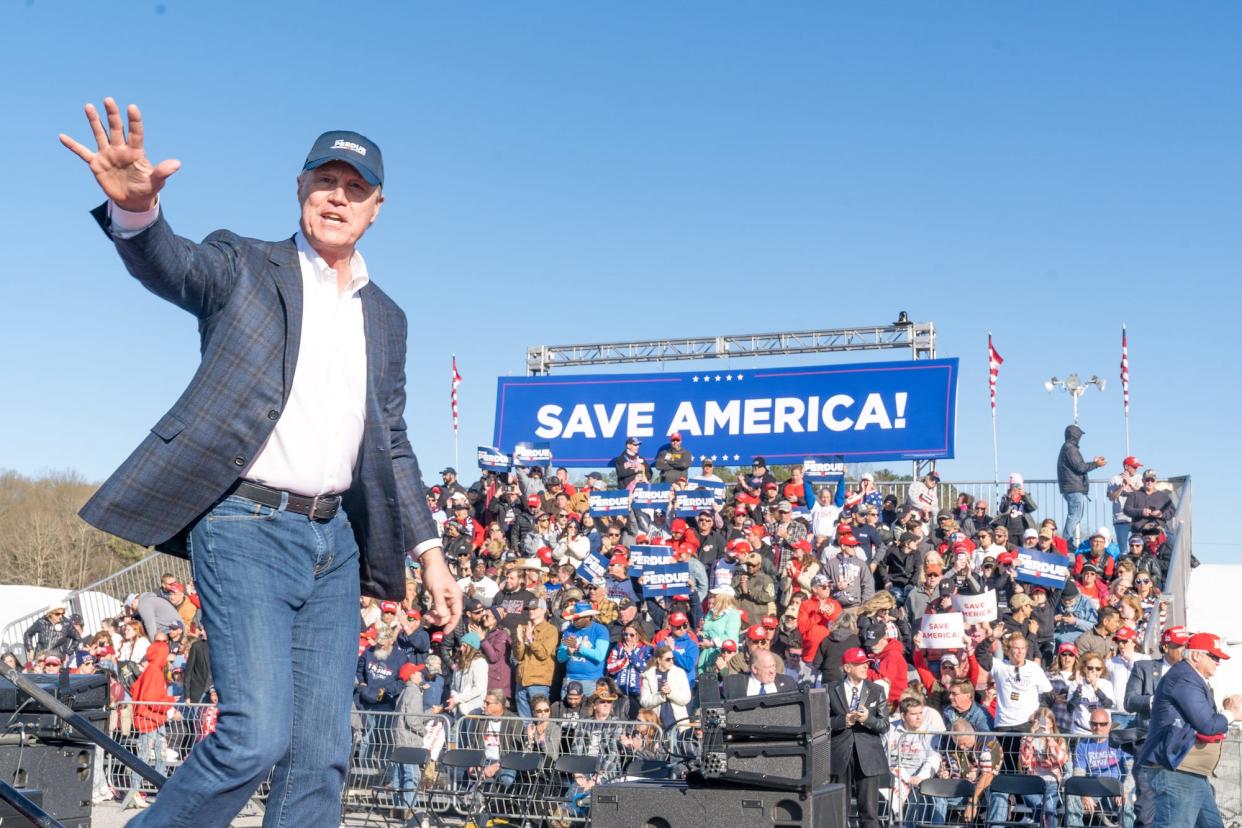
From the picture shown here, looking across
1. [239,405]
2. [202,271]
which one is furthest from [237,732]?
[202,271]

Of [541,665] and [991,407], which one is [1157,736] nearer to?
[541,665]

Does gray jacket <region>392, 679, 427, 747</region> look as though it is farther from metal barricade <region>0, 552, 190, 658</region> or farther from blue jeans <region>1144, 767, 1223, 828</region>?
metal barricade <region>0, 552, 190, 658</region>

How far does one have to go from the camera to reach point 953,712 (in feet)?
37.8

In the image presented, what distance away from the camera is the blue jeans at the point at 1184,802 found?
342 inches

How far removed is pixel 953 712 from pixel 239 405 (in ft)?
31.2

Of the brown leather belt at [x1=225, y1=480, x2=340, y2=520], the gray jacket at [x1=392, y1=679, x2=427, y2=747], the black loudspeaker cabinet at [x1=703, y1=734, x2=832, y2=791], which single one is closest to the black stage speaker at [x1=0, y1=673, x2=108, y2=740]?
the brown leather belt at [x1=225, y1=480, x2=340, y2=520]

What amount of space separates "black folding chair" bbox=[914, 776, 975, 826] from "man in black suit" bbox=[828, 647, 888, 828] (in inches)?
18.4

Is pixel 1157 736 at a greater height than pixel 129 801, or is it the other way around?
pixel 1157 736

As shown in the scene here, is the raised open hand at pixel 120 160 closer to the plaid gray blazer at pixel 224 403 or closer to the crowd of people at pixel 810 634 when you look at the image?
the plaid gray blazer at pixel 224 403

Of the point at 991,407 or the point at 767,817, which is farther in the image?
the point at 991,407

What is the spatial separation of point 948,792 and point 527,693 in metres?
4.85

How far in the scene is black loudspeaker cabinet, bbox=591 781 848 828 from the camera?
7.05m

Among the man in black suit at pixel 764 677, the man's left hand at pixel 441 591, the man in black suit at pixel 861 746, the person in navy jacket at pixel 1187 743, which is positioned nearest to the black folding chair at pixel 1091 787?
the person in navy jacket at pixel 1187 743

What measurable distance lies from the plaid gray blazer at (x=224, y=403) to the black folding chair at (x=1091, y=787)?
777 centimetres
